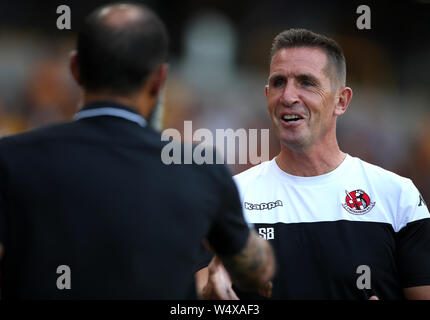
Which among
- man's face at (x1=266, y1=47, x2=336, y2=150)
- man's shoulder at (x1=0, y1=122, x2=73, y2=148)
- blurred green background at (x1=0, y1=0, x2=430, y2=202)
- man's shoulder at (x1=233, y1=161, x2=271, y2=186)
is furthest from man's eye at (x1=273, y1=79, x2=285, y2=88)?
blurred green background at (x1=0, y1=0, x2=430, y2=202)

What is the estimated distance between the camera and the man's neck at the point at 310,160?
3.08 m

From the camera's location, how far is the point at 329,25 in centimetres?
1086

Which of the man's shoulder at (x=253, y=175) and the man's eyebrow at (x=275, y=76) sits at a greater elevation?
the man's eyebrow at (x=275, y=76)

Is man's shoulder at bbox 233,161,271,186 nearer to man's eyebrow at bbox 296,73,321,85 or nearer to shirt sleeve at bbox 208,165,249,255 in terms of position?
man's eyebrow at bbox 296,73,321,85

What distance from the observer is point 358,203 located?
2928mm

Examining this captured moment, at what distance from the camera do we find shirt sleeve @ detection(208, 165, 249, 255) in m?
1.71

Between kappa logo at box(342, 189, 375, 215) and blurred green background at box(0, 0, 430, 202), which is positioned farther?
blurred green background at box(0, 0, 430, 202)

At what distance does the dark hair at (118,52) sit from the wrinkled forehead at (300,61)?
5.05 ft

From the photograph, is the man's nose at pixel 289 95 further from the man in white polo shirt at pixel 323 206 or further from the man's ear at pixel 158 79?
the man's ear at pixel 158 79

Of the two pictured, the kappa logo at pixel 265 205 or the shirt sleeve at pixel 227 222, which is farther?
the kappa logo at pixel 265 205

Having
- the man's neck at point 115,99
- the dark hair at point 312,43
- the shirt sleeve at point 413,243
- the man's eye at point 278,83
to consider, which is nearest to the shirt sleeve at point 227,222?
the man's neck at point 115,99

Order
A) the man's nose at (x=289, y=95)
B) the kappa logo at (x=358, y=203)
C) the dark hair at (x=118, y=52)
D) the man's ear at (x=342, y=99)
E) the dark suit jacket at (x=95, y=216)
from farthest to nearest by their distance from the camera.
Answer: the man's ear at (x=342, y=99), the man's nose at (x=289, y=95), the kappa logo at (x=358, y=203), the dark hair at (x=118, y=52), the dark suit jacket at (x=95, y=216)
